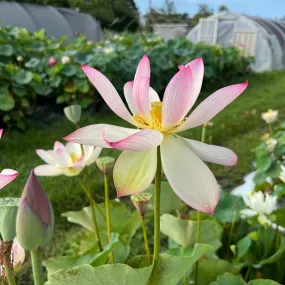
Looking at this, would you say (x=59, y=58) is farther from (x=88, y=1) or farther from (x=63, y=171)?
(x=88, y=1)

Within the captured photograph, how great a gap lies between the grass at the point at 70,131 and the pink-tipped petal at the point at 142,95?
1.16 meters

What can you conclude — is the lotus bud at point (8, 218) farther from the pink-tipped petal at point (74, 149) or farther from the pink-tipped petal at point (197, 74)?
the pink-tipped petal at point (74, 149)

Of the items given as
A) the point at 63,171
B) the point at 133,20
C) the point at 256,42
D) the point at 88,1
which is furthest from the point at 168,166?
the point at 133,20

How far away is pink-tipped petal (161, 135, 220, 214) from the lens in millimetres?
329

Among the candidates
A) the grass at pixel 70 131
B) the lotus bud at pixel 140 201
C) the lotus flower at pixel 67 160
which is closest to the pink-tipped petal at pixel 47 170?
the lotus flower at pixel 67 160

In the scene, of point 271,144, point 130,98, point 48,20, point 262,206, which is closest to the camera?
point 130,98

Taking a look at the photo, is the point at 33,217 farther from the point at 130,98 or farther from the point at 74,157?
the point at 74,157

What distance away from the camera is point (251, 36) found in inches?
271

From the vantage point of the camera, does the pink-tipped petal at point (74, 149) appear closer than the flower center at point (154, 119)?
No

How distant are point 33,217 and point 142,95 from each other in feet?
0.45

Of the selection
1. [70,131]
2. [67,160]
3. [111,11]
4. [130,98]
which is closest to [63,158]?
[67,160]

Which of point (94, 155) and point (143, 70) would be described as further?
point (94, 155)

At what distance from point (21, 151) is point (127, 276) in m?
2.13

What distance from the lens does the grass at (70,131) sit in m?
1.76
